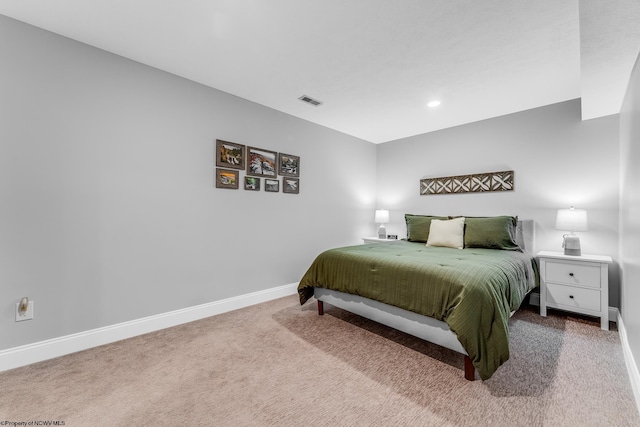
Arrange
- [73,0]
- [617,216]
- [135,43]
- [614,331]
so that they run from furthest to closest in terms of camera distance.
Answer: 1. [617,216]
2. [614,331]
3. [135,43]
4. [73,0]

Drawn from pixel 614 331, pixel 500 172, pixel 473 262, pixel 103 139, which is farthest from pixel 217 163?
pixel 614 331

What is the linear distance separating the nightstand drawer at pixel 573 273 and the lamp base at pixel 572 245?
0.76ft

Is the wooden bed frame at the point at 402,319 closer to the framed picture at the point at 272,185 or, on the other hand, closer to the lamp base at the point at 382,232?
the framed picture at the point at 272,185

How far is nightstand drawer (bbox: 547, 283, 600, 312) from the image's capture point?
247cm

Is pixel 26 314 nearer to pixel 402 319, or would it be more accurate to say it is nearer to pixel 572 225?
pixel 402 319

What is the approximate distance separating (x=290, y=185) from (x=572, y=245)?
125 inches

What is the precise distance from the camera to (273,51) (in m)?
2.16

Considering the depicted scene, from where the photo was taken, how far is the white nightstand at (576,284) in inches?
95.7

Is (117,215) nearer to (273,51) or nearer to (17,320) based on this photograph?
(17,320)

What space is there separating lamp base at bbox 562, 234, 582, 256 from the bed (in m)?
0.31

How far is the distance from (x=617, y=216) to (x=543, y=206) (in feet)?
1.95

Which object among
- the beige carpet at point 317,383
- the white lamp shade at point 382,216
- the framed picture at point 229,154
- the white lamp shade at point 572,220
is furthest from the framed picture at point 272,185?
the white lamp shade at point 572,220

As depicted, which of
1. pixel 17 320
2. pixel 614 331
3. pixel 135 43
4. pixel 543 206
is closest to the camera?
pixel 17 320

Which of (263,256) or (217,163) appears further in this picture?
(263,256)
